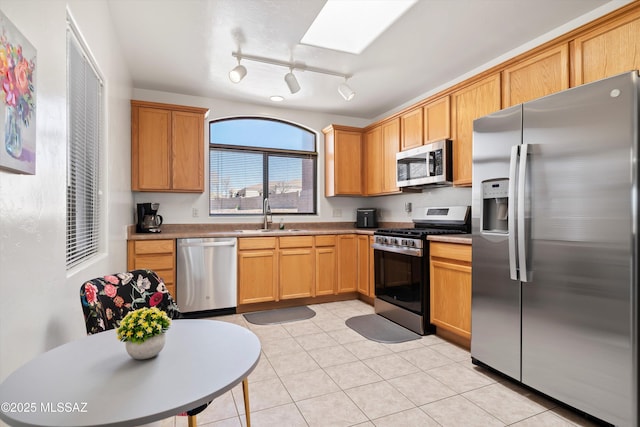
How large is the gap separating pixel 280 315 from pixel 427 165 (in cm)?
231

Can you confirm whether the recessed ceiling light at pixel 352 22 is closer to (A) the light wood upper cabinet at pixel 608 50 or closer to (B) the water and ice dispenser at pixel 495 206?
(A) the light wood upper cabinet at pixel 608 50

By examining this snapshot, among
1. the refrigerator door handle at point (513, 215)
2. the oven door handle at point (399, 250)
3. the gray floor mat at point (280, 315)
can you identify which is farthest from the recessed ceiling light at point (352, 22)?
the gray floor mat at point (280, 315)

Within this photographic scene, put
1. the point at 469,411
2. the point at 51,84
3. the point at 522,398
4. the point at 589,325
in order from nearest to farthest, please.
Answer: the point at 51,84, the point at 589,325, the point at 469,411, the point at 522,398

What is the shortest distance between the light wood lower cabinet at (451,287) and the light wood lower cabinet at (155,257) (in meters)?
2.62

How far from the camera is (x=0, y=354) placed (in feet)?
3.01

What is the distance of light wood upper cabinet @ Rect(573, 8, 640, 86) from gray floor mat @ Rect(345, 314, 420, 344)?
7.91ft

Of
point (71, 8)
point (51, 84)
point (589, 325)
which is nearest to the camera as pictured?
point (51, 84)

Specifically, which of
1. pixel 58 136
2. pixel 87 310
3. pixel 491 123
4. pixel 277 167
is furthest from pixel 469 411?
pixel 277 167

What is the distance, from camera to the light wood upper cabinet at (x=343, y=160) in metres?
4.60

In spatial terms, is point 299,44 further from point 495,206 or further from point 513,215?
point 513,215

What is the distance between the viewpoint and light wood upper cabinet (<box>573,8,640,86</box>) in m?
1.96

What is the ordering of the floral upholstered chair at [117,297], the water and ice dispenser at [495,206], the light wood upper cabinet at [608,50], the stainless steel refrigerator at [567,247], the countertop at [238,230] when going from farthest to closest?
1. the countertop at [238,230]
2. the water and ice dispenser at [495,206]
3. the light wood upper cabinet at [608,50]
4. the stainless steel refrigerator at [567,247]
5. the floral upholstered chair at [117,297]

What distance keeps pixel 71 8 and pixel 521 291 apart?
2.97 m

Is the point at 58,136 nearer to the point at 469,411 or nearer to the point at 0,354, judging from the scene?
the point at 0,354
